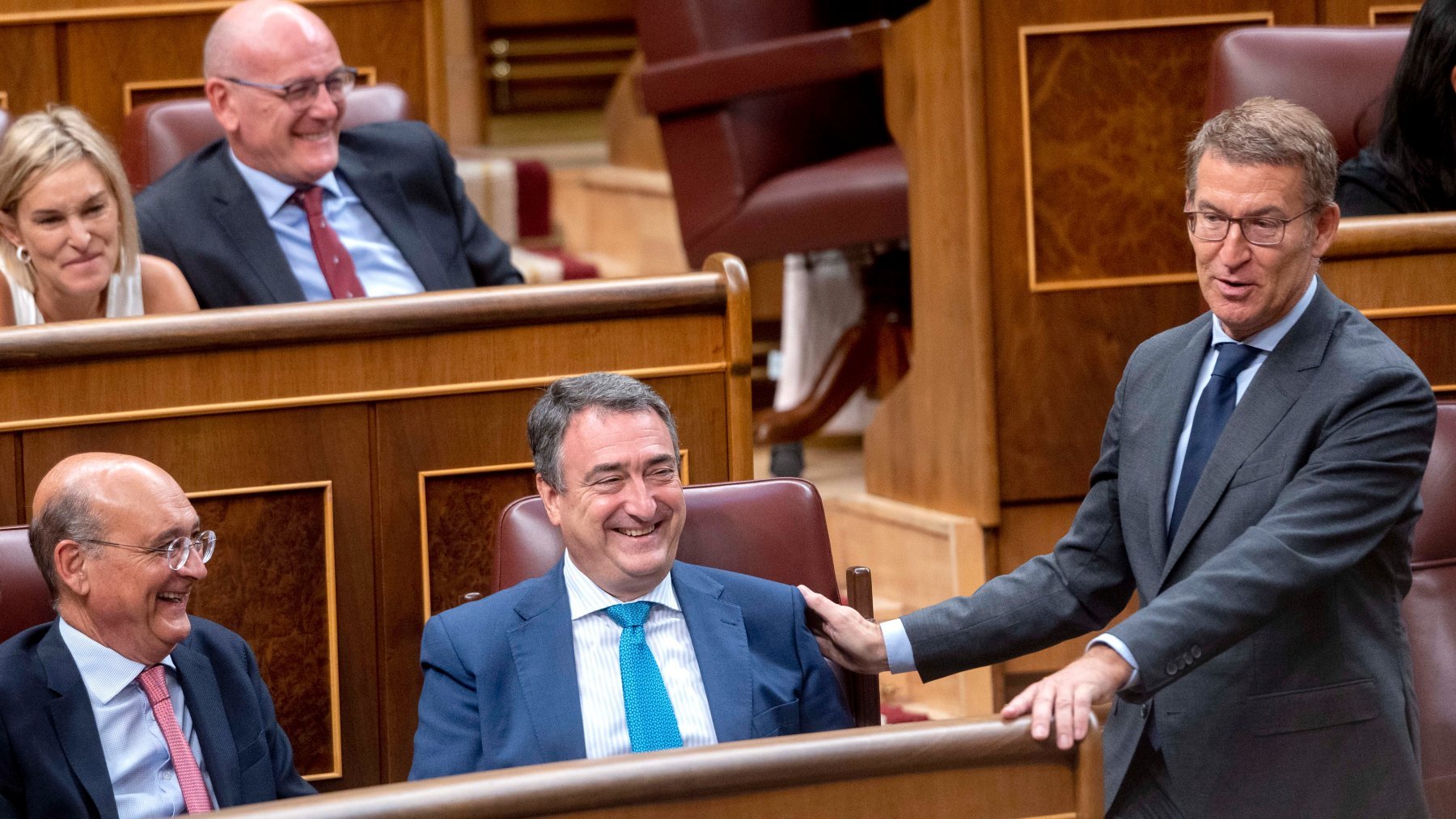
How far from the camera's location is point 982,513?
2.85 metres

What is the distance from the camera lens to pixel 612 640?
1.79m

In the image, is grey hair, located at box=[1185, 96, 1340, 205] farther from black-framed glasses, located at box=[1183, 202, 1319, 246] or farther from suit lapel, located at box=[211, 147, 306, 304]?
suit lapel, located at box=[211, 147, 306, 304]

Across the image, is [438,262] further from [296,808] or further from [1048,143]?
[296,808]

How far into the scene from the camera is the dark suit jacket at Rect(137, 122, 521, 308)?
254cm

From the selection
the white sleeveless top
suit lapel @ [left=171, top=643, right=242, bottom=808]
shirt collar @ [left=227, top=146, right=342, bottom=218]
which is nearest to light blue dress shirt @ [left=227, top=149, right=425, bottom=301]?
shirt collar @ [left=227, top=146, right=342, bottom=218]

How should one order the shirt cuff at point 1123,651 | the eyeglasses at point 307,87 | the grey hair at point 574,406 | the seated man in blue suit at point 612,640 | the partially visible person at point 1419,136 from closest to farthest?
the shirt cuff at point 1123,651 → the seated man in blue suit at point 612,640 → the grey hair at point 574,406 → the partially visible person at point 1419,136 → the eyeglasses at point 307,87

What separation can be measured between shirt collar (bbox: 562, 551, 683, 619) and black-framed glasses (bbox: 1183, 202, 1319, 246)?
0.65m

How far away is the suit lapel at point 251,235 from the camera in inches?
100

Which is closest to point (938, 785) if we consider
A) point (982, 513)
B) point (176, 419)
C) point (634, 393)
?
point (634, 393)

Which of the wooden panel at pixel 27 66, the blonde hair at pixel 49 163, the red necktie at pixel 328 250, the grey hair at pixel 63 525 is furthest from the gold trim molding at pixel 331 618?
the wooden panel at pixel 27 66

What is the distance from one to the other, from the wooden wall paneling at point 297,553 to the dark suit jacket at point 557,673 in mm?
394

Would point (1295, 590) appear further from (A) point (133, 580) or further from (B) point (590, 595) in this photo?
(A) point (133, 580)

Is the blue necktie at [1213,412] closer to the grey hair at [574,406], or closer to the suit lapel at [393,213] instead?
the grey hair at [574,406]

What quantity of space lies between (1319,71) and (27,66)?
217 cm
